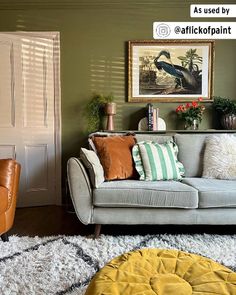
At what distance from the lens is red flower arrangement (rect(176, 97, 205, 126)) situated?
133 inches

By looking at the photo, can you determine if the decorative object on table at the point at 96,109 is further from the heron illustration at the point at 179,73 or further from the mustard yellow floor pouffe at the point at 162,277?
the mustard yellow floor pouffe at the point at 162,277

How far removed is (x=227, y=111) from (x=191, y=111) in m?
0.42

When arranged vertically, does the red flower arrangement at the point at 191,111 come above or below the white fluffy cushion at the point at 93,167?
above

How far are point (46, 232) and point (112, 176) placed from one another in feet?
2.56

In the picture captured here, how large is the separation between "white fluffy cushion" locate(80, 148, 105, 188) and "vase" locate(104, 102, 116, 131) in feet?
2.72

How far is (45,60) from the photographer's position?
11.1ft

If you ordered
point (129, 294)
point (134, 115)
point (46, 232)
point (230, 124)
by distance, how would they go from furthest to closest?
point (134, 115)
point (230, 124)
point (46, 232)
point (129, 294)

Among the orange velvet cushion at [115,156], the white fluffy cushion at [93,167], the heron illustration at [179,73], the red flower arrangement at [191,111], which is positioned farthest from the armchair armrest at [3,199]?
the heron illustration at [179,73]

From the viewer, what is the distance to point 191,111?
11.1 feet

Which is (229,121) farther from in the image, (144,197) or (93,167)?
(93,167)

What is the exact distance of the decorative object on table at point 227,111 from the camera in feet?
10.9

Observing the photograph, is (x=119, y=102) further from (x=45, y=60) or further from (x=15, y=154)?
(x=15, y=154)

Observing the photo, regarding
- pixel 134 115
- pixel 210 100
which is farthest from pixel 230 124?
pixel 134 115

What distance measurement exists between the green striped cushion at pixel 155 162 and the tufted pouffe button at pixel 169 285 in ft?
4.79
